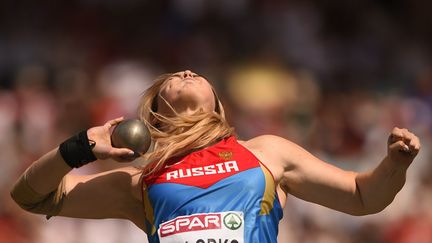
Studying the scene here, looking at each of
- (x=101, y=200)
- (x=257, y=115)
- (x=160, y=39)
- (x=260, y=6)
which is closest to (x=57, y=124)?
(x=257, y=115)

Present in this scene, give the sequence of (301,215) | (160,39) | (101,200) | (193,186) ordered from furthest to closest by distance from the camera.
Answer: (160,39), (301,215), (101,200), (193,186)

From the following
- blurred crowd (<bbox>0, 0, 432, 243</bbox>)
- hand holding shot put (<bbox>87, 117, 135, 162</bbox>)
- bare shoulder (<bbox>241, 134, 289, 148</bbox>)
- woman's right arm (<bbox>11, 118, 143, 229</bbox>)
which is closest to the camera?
hand holding shot put (<bbox>87, 117, 135, 162</bbox>)

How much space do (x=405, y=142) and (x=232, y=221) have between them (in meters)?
0.86

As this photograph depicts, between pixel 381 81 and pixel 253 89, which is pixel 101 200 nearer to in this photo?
pixel 253 89

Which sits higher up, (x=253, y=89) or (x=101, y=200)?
(x=101, y=200)

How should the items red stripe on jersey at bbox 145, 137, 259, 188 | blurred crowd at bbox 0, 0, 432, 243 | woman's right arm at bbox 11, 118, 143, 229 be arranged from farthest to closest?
1. blurred crowd at bbox 0, 0, 432, 243
2. woman's right arm at bbox 11, 118, 143, 229
3. red stripe on jersey at bbox 145, 137, 259, 188

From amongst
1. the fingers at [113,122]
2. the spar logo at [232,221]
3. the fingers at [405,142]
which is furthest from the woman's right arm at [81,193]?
the fingers at [405,142]

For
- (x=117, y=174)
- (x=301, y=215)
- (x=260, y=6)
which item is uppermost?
(x=117, y=174)

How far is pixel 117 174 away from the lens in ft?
17.6

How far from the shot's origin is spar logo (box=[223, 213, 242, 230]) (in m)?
4.94

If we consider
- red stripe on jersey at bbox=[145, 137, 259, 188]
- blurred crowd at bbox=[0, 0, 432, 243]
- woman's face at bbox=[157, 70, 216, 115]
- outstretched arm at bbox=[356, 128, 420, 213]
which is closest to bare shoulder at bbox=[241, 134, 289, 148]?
red stripe on jersey at bbox=[145, 137, 259, 188]

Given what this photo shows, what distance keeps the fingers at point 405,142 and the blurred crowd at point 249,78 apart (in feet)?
12.7

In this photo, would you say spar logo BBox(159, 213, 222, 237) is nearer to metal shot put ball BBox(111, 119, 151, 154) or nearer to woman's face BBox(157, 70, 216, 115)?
metal shot put ball BBox(111, 119, 151, 154)

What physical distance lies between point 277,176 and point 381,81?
7414 millimetres
